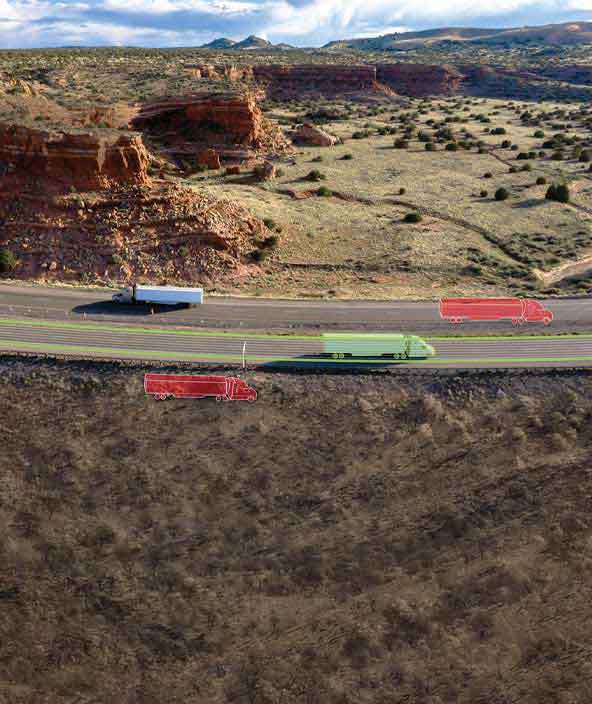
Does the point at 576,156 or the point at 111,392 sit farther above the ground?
the point at 576,156

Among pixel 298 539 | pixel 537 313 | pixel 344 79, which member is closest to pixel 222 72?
pixel 344 79

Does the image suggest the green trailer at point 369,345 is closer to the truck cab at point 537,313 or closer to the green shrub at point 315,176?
the truck cab at point 537,313

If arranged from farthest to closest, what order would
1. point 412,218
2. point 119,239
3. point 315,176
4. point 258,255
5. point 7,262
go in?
point 315,176 → point 412,218 → point 258,255 → point 119,239 → point 7,262

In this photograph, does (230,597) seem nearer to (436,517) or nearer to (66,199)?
(436,517)

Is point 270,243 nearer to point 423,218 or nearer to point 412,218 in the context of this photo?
point 412,218

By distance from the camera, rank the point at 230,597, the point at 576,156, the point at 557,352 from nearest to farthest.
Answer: the point at 230,597 < the point at 557,352 < the point at 576,156

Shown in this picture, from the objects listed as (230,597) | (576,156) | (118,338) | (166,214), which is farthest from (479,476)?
(576,156)

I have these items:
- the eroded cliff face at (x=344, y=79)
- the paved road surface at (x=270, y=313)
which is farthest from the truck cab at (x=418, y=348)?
the eroded cliff face at (x=344, y=79)
